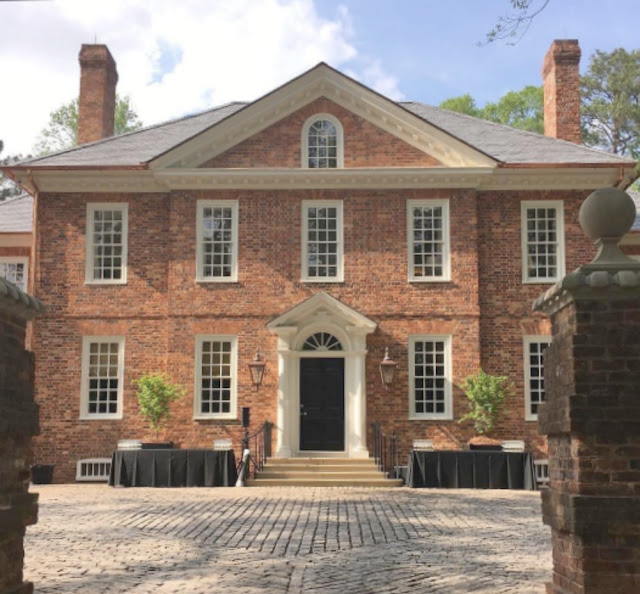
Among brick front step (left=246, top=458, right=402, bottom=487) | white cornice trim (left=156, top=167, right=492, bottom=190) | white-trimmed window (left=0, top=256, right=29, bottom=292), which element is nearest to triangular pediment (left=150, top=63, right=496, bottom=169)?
white cornice trim (left=156, top=167, right=492, bottom=190)

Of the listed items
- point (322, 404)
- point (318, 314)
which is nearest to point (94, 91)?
point (318, 314)

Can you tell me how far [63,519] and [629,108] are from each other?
116 ft

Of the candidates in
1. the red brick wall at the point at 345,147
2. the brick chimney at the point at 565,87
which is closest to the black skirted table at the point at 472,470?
the red brick wall at the point at 345,147

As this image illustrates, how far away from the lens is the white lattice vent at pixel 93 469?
19391 millimetres

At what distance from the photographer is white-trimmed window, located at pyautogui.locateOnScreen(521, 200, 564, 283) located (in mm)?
20125

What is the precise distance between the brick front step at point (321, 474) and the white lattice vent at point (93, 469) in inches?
148

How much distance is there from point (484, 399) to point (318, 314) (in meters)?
4.11

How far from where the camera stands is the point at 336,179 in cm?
1984

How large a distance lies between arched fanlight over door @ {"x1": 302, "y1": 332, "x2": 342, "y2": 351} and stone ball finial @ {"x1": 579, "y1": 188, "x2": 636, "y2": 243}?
1424 centimetres

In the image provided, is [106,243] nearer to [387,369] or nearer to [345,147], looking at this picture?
[345,147]

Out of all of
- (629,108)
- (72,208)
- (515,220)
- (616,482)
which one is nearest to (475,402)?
(515,220)

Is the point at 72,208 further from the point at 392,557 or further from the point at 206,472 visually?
the point at 392,557

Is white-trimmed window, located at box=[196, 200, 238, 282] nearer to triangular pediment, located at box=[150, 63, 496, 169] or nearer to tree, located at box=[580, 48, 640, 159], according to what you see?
triangular pediment, located at box=[150, 63, 496, 169]

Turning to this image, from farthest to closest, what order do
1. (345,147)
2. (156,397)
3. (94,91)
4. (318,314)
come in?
(94,91) → (345,147) → (318,314) → (156,397)
